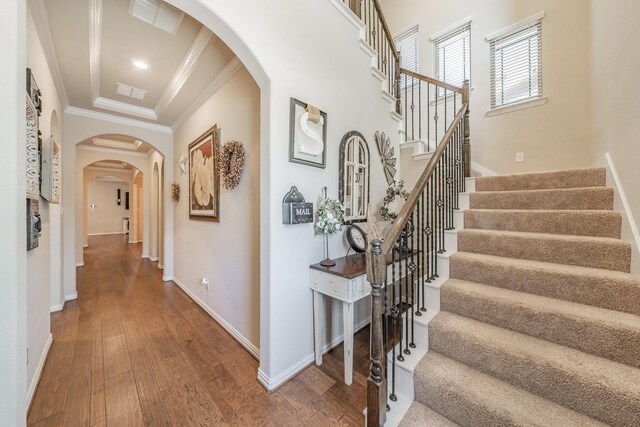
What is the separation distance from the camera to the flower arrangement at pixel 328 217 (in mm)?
1970

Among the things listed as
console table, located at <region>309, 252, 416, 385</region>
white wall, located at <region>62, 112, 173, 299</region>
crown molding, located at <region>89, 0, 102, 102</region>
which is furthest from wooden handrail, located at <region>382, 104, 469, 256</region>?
white wall, located at <region>62, 112, 173, 299</region>

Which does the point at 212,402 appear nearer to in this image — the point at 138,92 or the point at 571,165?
the point at 138,92

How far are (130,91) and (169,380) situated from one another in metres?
3.53

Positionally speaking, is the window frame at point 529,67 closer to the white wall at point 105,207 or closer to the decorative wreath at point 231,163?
the decorative wreath at point 231,163

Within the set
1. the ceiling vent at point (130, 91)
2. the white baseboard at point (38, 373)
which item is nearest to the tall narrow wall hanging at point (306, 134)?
the white baseboard at point (38, 373)

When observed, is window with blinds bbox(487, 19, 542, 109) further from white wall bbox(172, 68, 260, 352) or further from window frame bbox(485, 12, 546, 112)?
white wall bbox(172, 68, 260, 352)

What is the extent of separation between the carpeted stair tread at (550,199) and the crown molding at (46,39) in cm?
399

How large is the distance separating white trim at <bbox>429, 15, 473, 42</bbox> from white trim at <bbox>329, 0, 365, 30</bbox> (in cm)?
225

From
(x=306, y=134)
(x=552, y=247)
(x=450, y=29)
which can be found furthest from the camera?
(x=450, y=29)

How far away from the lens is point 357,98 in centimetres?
254

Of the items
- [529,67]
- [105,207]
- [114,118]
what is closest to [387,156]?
[529,67]

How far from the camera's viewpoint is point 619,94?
1.75m

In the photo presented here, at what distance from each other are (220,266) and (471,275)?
8.37 feet

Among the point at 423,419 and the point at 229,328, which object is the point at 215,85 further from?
the point at 423,419
